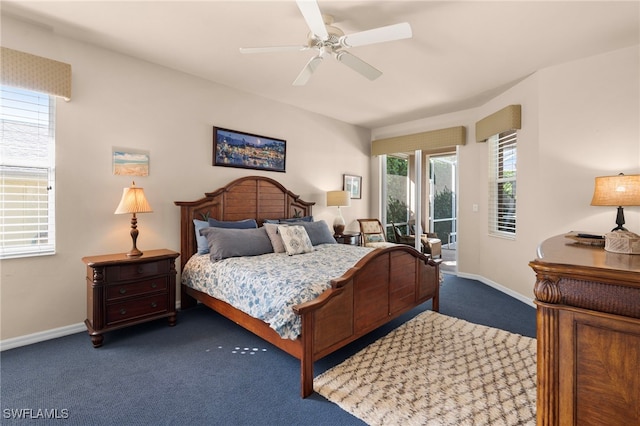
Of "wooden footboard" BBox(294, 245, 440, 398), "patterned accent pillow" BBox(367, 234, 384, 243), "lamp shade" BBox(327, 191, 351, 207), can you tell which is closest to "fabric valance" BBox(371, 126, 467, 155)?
"lamp shade" BBox(327, 191, 351, 207)

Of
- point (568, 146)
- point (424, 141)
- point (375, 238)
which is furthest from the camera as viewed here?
point (375, 238)

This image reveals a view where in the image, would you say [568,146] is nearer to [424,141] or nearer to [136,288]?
[424,141]

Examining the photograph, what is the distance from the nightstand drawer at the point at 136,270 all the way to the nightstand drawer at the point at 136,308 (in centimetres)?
22

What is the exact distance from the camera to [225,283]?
2689 mm

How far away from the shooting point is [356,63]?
2.55 m

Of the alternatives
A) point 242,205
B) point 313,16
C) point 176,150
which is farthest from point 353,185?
point 313,16

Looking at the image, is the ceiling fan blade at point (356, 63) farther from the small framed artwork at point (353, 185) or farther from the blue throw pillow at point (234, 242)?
the small framed artwork at point (353, 185)

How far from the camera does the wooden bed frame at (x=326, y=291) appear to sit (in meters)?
2.01

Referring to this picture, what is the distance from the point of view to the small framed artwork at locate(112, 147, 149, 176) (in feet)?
9.90

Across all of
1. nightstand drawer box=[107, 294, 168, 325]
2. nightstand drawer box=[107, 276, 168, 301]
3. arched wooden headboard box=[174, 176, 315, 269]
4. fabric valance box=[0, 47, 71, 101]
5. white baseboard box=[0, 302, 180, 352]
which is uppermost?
fabric valance box=[0, 47, 71, 101]

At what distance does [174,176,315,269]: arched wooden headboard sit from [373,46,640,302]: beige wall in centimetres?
294

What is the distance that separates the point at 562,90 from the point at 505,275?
7.70 ft

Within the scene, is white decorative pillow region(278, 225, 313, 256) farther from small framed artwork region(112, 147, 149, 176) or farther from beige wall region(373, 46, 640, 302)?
beige wall region(373, 46, 640, 302)

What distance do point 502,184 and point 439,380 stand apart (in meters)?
3.33
